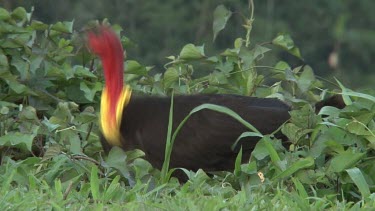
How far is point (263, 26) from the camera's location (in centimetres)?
2734

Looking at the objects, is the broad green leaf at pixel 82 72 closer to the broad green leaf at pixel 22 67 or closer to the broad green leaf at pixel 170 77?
the broad green leaf at pixel 22 67

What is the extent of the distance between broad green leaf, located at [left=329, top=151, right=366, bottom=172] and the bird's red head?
922mm

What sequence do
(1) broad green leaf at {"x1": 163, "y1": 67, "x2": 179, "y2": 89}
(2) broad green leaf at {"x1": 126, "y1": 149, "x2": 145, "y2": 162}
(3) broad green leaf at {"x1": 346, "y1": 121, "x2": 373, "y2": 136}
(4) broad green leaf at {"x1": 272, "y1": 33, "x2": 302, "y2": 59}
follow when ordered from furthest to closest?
(4) broad green leaf at {"x1": 272, "y1": 33, "x2": 302, "y2": 59} → (1) broad green leaf at {"x1": 163, "y1": 67, "x2": 179, "y2": 89} → (2) broad green leaf at {"x1": 126, "y1": 149, "x2": 145, "y2": 162} → (3) broad green leaf at {"x1": 346, "y1": 121, "x2": 373, "y2": 136}

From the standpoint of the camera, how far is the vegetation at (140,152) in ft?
15.0

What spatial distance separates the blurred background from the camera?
25.6 metres

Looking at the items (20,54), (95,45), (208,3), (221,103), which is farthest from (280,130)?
(208,3)

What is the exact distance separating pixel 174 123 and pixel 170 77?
0.69m

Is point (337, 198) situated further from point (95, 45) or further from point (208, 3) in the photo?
point (208, 3)

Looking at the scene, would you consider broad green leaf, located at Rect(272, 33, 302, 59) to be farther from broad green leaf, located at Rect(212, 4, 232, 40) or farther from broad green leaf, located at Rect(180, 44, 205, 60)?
broad green leaf, located at Rect(180, 44, 205, 60)

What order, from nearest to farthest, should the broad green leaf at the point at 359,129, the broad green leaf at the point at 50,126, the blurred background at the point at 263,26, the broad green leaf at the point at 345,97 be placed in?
1. the broad green leaf at the point at 359,129
2. the broad green leaf at the point at 345,97
3. the broad green leaf at the point at 50,126
4. the blurred background at the point at 263,26

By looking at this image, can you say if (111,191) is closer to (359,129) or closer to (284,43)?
(359,129)

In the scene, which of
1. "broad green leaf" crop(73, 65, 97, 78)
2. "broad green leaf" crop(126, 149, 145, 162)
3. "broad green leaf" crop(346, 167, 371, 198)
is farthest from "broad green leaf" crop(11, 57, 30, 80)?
"broad green leaf" crop(346, 167, 371, 198)

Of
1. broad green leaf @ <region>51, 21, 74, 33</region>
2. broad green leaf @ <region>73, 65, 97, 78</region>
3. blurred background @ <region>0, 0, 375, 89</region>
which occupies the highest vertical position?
broad green leaf @ <region>51, 21, 74, 33</region>

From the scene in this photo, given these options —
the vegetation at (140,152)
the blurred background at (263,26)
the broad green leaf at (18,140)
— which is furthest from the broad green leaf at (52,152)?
the blurred background at (263,26)
